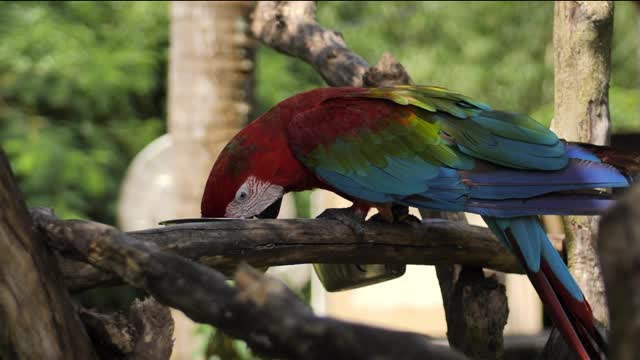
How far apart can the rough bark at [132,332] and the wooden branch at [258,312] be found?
233 mm

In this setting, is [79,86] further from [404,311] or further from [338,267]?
[338,267]

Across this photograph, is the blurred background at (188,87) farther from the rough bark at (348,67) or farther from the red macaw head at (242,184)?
the red macaw head at (242,184)

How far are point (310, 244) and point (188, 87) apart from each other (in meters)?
1.68

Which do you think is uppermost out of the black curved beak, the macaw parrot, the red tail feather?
the macaw parrot

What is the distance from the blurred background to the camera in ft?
11.2

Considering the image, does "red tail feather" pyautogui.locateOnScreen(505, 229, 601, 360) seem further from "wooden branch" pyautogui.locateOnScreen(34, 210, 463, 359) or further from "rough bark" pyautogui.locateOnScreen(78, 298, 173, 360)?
"wooden branch" pyautogui.locateOnScreen(34, 210, 463, 359)

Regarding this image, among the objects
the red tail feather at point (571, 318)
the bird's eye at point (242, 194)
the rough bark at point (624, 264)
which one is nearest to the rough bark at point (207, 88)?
the bird's eye at point (242, 194)

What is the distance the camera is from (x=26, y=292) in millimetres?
1332

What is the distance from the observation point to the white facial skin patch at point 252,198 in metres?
1.98

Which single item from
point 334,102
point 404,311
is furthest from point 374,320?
point 334,102

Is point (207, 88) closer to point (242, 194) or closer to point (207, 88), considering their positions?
point (207, 88)

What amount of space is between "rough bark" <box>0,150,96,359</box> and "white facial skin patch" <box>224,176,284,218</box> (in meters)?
0.62

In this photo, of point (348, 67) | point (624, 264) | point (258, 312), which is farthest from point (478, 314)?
point (624, 264)

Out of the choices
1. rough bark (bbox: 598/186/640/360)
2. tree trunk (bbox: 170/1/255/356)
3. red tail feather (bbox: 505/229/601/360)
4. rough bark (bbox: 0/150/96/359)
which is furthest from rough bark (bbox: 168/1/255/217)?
rough bark (bbox: 598/186/640/360)
